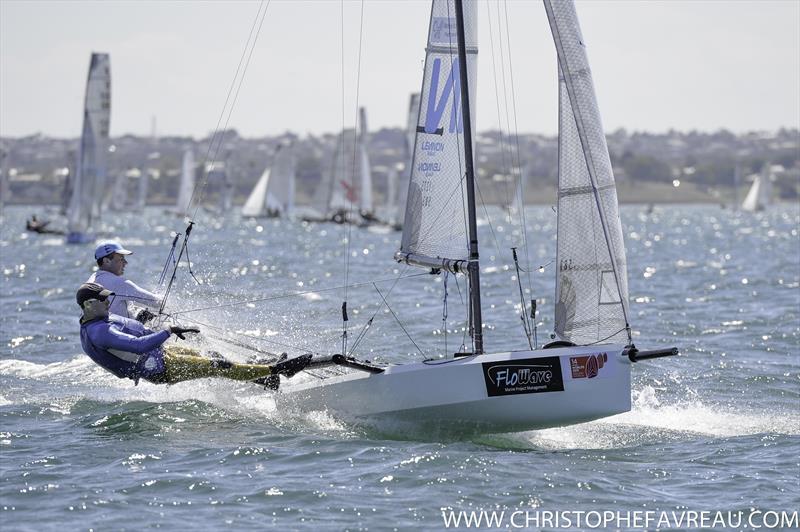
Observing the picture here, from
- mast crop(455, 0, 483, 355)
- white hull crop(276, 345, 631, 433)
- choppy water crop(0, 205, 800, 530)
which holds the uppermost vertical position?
mast crop(455, 0, 483, 355)

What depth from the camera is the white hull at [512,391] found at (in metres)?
9.10

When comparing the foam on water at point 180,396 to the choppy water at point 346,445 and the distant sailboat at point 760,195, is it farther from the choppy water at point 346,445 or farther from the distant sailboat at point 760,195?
the distant sailboat at point 760,195

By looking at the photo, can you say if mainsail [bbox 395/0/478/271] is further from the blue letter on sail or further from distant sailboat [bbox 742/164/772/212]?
distant sailboat [bbox 742/164/772/212]

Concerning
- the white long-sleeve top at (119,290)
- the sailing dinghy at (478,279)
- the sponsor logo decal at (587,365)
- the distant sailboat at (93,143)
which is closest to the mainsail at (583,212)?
the sailing dinghy at (478,279)

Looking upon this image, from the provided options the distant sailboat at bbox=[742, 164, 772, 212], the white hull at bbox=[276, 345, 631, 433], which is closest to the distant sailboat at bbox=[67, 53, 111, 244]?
the white hull at bbox=[276, 345, 631, 433]

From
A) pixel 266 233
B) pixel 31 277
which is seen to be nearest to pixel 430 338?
pixel 31 277

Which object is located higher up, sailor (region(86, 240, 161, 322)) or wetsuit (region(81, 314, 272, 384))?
sailor (region(86, 240, 161, 322))

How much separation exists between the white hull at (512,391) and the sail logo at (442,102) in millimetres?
2017

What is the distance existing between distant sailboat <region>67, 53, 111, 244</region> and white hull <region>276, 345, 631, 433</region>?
26589 mm

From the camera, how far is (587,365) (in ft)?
29.9

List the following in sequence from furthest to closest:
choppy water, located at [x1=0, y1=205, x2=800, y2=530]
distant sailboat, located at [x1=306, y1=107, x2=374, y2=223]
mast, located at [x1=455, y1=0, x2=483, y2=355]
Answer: distant sailboat, located at [x1=306, y1=107, x2=374, y2=223]
mast, located at [x1=455, y1=0, x2=483, y2=355]
choppy water, located at [x1=0, y1=205, x2=800, y2=530]

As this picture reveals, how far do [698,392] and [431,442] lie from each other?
349cm

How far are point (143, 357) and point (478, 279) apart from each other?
268cm

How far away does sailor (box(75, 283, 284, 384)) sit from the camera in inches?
388
